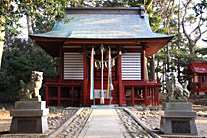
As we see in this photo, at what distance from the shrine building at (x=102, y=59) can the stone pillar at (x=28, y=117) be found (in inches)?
282

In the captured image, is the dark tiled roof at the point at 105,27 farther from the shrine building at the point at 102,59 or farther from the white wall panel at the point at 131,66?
the white wall panel at the point at 131,66

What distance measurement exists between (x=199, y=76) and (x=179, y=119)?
2255 centimetres

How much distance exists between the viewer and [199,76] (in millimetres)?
26266

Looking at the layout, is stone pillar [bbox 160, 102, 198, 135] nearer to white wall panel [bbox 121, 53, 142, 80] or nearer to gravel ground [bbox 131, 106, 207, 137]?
gravel ground [bbox 131, 106, 207, 137]

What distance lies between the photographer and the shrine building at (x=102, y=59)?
1419 centimetres

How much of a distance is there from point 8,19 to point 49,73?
47.9ft

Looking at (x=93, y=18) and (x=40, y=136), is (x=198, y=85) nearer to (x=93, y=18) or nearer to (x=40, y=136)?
(x=93, y=18)

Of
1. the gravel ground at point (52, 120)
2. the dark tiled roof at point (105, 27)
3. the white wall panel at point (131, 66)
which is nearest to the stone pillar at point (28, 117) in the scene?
the gravel ground at point (52, 120)

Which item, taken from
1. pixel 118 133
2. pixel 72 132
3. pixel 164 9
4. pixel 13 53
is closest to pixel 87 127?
pixel 72 132

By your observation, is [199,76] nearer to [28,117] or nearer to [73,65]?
[73,65]

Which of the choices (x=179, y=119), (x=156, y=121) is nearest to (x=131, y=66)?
(x=156, y=121)

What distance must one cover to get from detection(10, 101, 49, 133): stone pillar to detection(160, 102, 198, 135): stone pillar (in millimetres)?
3667

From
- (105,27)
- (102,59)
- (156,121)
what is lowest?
(156,121)

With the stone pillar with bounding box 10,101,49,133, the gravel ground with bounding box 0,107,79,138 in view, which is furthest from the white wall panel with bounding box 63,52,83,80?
the stone pillar with bounding box 10,101,49,133
